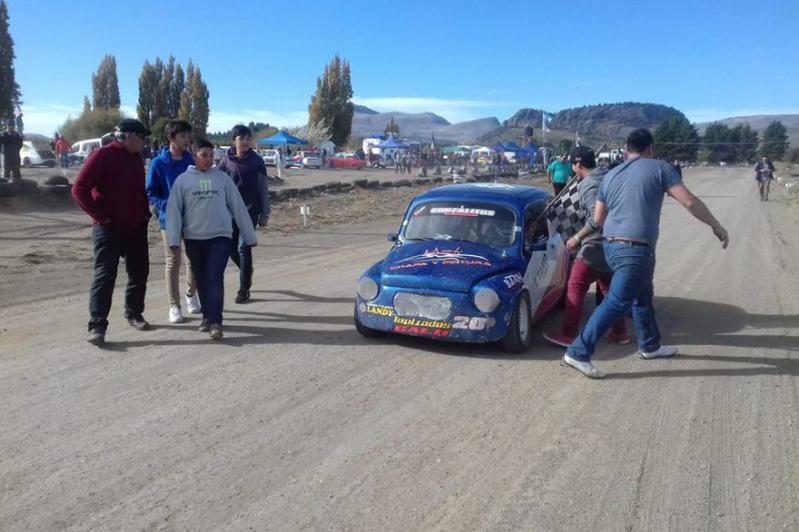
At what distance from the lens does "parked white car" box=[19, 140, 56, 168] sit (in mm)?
35812

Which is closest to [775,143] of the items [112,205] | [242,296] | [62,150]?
[62,150]

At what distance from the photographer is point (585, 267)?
6.08 m

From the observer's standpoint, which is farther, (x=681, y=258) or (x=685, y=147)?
(x=685, y=147)

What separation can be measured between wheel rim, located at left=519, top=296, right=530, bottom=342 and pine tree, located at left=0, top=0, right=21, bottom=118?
220 feet

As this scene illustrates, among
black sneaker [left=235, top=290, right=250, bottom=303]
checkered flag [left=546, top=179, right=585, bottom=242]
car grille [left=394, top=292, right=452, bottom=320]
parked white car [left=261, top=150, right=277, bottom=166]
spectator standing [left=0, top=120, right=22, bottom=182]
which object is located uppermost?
parked white car [left=261, top=150, right=277, bottom=166]

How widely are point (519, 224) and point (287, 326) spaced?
2591mm

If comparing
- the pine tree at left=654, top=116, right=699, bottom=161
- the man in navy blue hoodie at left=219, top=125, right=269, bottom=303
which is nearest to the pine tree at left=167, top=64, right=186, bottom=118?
the pine tree at left=654, top=116, right=699, bottom=161

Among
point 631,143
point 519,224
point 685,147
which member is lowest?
point 519,224

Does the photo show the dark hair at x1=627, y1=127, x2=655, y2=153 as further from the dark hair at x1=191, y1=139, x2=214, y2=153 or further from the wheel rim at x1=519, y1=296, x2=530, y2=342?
the dark hair at x1=191, y1=139, x2=214, y2=153

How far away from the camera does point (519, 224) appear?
6.49 m

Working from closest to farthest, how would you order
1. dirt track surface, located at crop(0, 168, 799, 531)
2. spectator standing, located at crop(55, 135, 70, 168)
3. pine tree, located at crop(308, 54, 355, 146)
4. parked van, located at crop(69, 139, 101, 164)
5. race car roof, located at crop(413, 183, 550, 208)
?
dirt track surface, located at crop(0, 168, 799, 531) → race car roof, located at crop(413, 183, 550, 208) → spectator standing, located at crop(55, 135, 70, 168) → parked van, located at crop(69, 139, 101, 164) → pine tree, located at crop(308, 54, 355, 146)

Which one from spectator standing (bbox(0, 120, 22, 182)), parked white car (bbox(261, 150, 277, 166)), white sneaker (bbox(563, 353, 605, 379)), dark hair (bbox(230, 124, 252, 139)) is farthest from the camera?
parked white car (bbox(261, 150, 277, 166))

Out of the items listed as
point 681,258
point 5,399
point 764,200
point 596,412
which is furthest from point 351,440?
point 764,200

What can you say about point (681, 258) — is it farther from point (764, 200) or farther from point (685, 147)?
point (685, 147)
